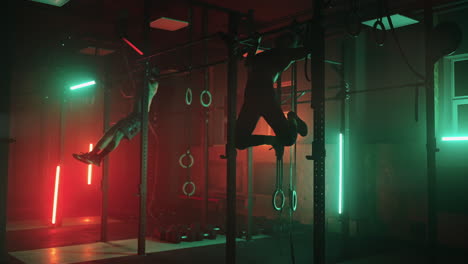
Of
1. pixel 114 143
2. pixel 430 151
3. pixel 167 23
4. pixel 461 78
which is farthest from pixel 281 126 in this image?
pixel 461 78

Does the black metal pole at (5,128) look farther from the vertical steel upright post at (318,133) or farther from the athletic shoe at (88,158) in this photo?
the vertical steel upright post at (318,133)

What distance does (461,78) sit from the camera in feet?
23.6

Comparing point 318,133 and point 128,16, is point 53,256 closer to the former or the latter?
point 128,16

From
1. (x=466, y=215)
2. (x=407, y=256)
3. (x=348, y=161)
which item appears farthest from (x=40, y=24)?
(x=466, y=215)

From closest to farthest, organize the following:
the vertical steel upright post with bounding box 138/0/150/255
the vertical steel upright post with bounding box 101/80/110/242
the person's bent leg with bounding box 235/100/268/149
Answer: the person's bent leg with bounding box 235/100/268/149 → the vertical steel upright post with bounding box 138/0/150/255 → the vertical steel upright post with bounding box 101/80/110/242

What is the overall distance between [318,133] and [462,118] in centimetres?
Answer: 463

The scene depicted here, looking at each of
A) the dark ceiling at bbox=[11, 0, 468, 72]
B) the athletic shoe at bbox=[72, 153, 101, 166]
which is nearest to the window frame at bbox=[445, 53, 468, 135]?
the dark ceiling at bbox=[11, 0, 468, 72]

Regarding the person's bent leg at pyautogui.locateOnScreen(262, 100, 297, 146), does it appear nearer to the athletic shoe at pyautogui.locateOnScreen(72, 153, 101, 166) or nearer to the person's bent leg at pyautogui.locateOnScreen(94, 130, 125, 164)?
the person's bent leg at pyautogui.locateOnScreen(94, 130, 125, 164)

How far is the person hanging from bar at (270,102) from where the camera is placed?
4148 millimetres

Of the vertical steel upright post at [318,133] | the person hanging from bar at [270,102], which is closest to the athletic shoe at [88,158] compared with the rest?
the person hanging from bar at [270,102]

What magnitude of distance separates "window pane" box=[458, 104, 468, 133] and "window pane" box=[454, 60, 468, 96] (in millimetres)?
234

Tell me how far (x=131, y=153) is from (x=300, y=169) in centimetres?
429

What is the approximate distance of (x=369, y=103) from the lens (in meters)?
8.26

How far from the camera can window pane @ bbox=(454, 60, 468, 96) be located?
7.14 metres
